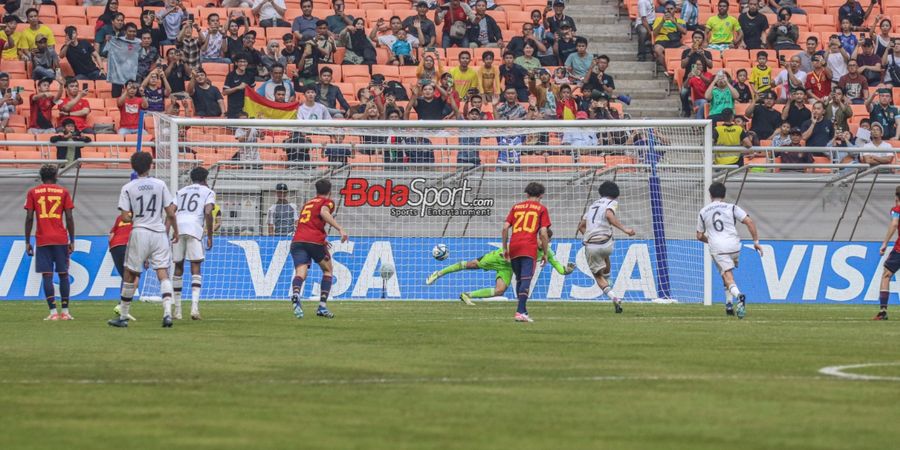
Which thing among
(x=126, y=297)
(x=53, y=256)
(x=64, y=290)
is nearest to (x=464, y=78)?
(x=53, y=256)

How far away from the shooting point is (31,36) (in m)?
28.8

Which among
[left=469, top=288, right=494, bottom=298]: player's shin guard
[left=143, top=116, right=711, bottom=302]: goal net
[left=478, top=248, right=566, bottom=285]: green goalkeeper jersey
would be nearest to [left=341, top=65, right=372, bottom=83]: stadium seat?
[left=143, top=116, right=711, bottom=302]: goal net

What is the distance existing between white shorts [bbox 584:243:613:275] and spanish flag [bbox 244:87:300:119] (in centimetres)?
733

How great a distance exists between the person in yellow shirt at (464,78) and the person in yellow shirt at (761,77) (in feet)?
20.6

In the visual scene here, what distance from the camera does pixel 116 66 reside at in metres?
28.2

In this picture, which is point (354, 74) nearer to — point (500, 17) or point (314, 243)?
point (500, 17)

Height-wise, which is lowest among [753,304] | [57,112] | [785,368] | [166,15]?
[753,304]

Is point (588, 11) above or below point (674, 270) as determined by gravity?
above

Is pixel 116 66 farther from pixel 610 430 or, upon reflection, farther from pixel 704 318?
pixel 610 430

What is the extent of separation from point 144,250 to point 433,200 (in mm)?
9766

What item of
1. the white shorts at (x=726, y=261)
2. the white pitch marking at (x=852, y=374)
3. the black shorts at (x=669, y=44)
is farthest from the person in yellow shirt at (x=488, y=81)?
the white pitch marking at (x=852, y=374)

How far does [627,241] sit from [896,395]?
16547 millimetres

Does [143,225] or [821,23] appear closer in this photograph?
[143,225]

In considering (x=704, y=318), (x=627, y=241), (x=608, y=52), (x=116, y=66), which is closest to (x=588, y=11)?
(x=608, y=52)
